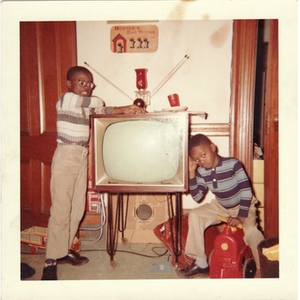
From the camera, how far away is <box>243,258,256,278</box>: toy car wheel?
1.35 metres

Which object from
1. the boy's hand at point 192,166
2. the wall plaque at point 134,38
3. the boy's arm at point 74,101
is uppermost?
the wall plaque at point 134,38

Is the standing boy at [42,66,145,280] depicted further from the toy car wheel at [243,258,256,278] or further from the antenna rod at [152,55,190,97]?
the toy car wheel at [243,258,256,278]

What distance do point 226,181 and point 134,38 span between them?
1054 millimetres

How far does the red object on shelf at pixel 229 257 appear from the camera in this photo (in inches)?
50.9

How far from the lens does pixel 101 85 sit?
193 cm

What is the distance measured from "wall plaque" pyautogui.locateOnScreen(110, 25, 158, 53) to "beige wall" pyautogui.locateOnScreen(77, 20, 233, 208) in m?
0.03

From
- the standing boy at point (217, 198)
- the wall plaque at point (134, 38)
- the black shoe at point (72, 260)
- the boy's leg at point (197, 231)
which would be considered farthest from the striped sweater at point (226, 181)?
the wall plaque at point (134, 38)

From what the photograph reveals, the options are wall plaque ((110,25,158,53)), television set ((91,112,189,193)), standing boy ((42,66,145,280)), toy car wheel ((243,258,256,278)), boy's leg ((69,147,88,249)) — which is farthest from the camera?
wall plaque ((110,25,158,53))

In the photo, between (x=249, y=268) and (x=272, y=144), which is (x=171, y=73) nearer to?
(x=272, y=144)

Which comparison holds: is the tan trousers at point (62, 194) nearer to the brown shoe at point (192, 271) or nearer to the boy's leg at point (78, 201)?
the boy's leg at point (78, 201)

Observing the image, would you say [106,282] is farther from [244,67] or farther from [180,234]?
[244,67]

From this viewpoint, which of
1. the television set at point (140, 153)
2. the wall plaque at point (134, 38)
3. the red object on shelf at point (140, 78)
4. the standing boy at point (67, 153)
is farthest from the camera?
the wall plaque at point (134, 38)

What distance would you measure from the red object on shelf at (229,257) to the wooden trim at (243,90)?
1.93 ft

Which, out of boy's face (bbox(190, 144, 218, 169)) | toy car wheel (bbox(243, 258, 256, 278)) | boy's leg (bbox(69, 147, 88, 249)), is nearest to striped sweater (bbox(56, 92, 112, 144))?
boy's leg (bbox(69, 147, 88, 249))
